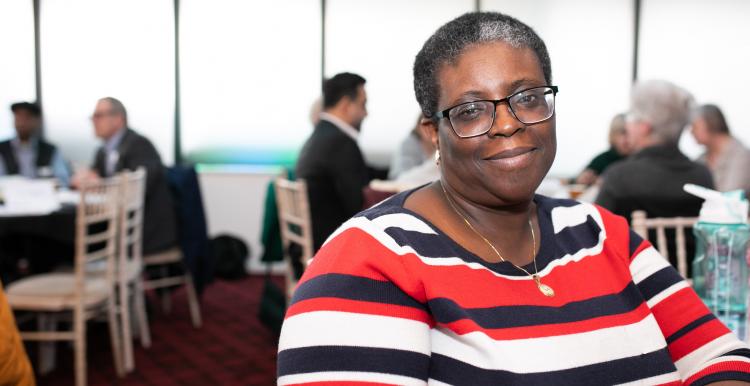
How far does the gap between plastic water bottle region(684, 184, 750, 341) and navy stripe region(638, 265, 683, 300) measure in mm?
281

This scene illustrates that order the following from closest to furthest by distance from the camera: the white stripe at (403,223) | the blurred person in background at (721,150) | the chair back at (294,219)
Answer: the white stripe at (403,223) < the chair back at (294,219) < the blurred person in background at (721,150)

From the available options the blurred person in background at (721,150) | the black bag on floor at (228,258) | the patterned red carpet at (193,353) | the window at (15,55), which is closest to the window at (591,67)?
the blurred person in background at (721,150)

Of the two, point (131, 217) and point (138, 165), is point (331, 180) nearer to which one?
point (131, 217)

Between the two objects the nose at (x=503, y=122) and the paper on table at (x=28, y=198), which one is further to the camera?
A: the paper on table at (x=28, y=198)

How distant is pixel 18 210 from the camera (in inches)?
124

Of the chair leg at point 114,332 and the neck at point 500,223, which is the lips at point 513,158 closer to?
the neck at point 500,223

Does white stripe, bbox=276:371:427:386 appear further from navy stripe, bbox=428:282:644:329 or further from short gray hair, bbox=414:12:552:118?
short gray hair, bbox=414:12:552:118

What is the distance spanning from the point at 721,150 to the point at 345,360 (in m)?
3.53

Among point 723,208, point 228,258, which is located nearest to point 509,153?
point 723,208

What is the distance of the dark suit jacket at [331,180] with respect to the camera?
10.5 ft

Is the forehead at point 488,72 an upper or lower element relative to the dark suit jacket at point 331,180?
upper

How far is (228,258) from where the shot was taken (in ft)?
18.6

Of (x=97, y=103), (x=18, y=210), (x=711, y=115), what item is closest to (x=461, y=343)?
(x=18, y=210)

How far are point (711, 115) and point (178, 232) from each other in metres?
3.04
